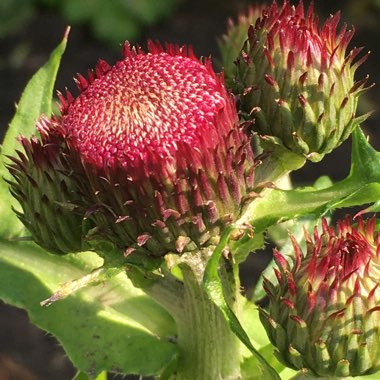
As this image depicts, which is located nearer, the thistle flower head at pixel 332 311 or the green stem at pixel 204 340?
the thistle flower head at pixel 332 311

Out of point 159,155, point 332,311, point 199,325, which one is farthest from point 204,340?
point 159,155

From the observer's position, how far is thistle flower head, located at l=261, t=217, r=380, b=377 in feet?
9.04

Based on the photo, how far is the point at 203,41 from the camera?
11.2m

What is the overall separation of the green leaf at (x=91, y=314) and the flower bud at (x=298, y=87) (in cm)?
98

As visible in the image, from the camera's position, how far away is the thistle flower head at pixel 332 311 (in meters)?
2.75

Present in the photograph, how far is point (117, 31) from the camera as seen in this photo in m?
10.6

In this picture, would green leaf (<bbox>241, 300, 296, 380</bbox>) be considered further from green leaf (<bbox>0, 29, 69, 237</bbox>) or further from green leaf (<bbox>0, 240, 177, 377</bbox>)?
green leaf (<bbox>0, 29, 69, 237</bbox>)

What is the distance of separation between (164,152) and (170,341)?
1131 mm

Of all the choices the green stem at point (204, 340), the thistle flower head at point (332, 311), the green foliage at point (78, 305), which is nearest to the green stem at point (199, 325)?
the green stem at point (204, 340)

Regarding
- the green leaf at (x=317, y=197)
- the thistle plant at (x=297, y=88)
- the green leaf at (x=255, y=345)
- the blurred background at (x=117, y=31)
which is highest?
the blurred background at (x=117, y=31)

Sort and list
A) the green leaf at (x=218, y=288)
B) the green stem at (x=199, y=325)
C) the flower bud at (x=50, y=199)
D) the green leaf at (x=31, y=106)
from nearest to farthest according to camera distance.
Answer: the green leaf at (x=218, y=288) → the flower bud at (x=50, y=199) → the green stem at (x=199, y=325) → the green leaf at (x=31, y=106)

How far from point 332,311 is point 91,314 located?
47.3 inches

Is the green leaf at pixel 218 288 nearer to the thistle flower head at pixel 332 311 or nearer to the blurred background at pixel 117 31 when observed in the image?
the thistle flower head at pixel 332 311

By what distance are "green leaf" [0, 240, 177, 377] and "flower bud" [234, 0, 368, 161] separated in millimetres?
978
